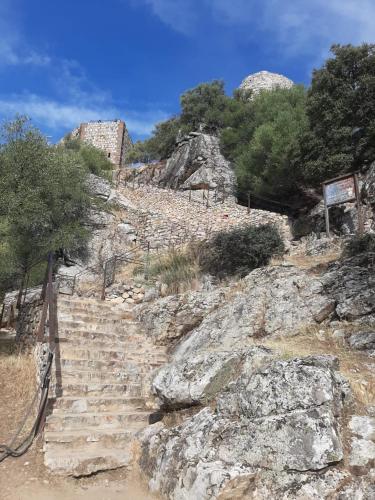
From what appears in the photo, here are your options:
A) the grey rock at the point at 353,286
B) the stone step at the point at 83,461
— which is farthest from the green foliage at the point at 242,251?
the stone step at the point at 83,461

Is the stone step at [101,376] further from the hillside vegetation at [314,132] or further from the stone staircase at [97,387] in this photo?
the hillside vegetation at [314,132]

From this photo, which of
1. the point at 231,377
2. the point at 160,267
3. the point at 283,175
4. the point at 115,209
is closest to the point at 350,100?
the point at 283,175

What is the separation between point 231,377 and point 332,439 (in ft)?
5.17

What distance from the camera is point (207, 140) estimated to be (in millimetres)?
26312

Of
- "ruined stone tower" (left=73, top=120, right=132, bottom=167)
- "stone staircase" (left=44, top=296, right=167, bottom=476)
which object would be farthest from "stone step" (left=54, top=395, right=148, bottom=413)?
"ruined stone tower" (left=73, top=120, right=132, bottom=167)

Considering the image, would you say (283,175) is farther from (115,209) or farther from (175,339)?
(175,339)

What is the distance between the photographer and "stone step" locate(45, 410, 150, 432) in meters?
5.82

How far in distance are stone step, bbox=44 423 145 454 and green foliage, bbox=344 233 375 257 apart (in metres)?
5.61

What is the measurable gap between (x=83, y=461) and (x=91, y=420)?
39.6 inches

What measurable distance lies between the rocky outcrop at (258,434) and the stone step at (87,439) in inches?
30.2

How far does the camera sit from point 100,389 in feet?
22.6

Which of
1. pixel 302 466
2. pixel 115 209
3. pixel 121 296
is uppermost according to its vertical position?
pixel 115 209

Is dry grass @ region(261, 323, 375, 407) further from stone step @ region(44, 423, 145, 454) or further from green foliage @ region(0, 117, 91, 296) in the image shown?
green foliage @ region(0, 117, 91, 296)

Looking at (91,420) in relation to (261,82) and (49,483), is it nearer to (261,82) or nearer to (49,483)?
(49,483)
